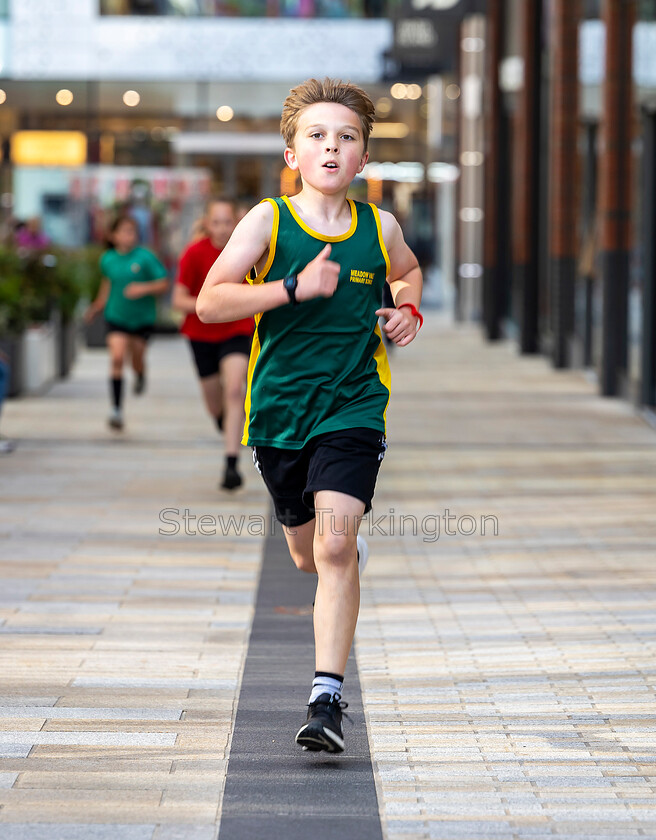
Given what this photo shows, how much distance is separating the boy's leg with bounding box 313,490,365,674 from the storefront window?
3077 centimetres

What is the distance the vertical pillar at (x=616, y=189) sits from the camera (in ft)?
47.3

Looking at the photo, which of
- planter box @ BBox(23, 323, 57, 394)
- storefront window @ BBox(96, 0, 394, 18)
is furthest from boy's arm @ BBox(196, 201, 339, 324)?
storefront window @ BBox(96, 0, 394, 18)

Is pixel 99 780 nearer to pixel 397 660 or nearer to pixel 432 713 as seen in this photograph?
pixel 432 713

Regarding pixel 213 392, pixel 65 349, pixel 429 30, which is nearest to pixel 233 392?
pixel 213 392

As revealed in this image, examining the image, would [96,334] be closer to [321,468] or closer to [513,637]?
[513,637]

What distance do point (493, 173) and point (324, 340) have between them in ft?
68.1

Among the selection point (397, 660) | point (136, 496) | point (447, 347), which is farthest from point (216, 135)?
point (397, 660)

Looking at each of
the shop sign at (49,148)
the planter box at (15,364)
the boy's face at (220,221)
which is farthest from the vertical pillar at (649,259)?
the shop sign at (49,148)

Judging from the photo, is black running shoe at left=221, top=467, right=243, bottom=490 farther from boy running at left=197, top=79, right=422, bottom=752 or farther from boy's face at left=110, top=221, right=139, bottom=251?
boy running at left=197, top=79, right=422, bottom=752

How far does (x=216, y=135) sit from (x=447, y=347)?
992 centimetres

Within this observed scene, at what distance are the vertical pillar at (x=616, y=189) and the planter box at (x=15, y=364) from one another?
5.80 m

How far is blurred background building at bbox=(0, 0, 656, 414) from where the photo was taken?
1459 centimetres

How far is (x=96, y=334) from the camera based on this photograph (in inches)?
862

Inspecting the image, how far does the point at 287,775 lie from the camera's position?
399 cm
